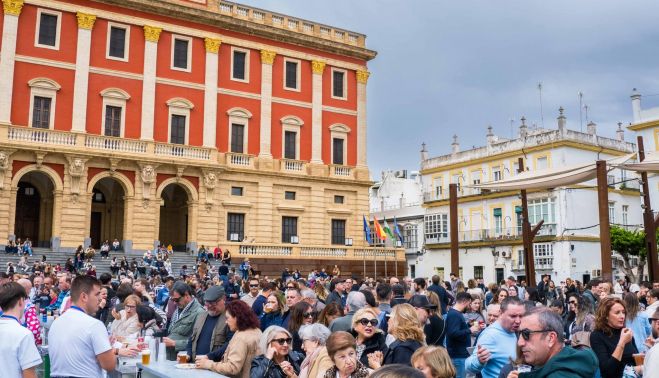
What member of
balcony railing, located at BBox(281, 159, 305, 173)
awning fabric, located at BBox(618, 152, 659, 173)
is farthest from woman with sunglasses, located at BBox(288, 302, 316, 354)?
balcony railing, located at BBox(281, 159, 305, 173)

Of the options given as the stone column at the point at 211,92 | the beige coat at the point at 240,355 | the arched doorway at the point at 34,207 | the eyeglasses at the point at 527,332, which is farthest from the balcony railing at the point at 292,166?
the eyeglasses at the point at 527,332

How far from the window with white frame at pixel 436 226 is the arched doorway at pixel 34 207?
28306mm

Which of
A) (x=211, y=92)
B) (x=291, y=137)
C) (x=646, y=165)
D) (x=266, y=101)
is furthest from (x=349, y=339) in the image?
(x=291, y=137)

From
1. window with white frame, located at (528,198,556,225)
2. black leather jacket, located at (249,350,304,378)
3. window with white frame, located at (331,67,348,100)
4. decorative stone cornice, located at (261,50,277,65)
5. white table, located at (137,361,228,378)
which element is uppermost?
decorative stone cornice, located at (261,50,277,65)

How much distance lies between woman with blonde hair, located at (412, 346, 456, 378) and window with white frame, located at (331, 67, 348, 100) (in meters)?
35.3

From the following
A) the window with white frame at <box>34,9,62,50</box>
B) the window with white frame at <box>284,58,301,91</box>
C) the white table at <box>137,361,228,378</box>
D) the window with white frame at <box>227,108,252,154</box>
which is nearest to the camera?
the white table at <box>137,361,228,378</box>

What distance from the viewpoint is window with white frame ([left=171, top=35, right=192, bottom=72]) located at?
1328 inches

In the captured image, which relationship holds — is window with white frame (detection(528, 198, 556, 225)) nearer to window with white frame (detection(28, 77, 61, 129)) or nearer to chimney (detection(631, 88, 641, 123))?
chimney (detection(631, 88, 641, 123))

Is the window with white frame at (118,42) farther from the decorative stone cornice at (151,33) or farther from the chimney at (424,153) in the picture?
the chimney at (424,153)

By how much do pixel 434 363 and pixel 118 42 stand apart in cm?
3162

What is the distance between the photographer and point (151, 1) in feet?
106

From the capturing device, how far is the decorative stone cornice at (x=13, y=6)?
94.8 ft

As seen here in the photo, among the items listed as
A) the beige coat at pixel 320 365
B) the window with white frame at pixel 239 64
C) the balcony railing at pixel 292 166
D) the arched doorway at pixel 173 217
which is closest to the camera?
the beige coat at pixel 320 365

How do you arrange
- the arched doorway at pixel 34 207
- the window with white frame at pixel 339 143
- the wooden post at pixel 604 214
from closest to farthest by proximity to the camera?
the wooden post at pixel 604 214 → the arched doorway at pixel 34 207 → the window with white frame at pixel 339 143
